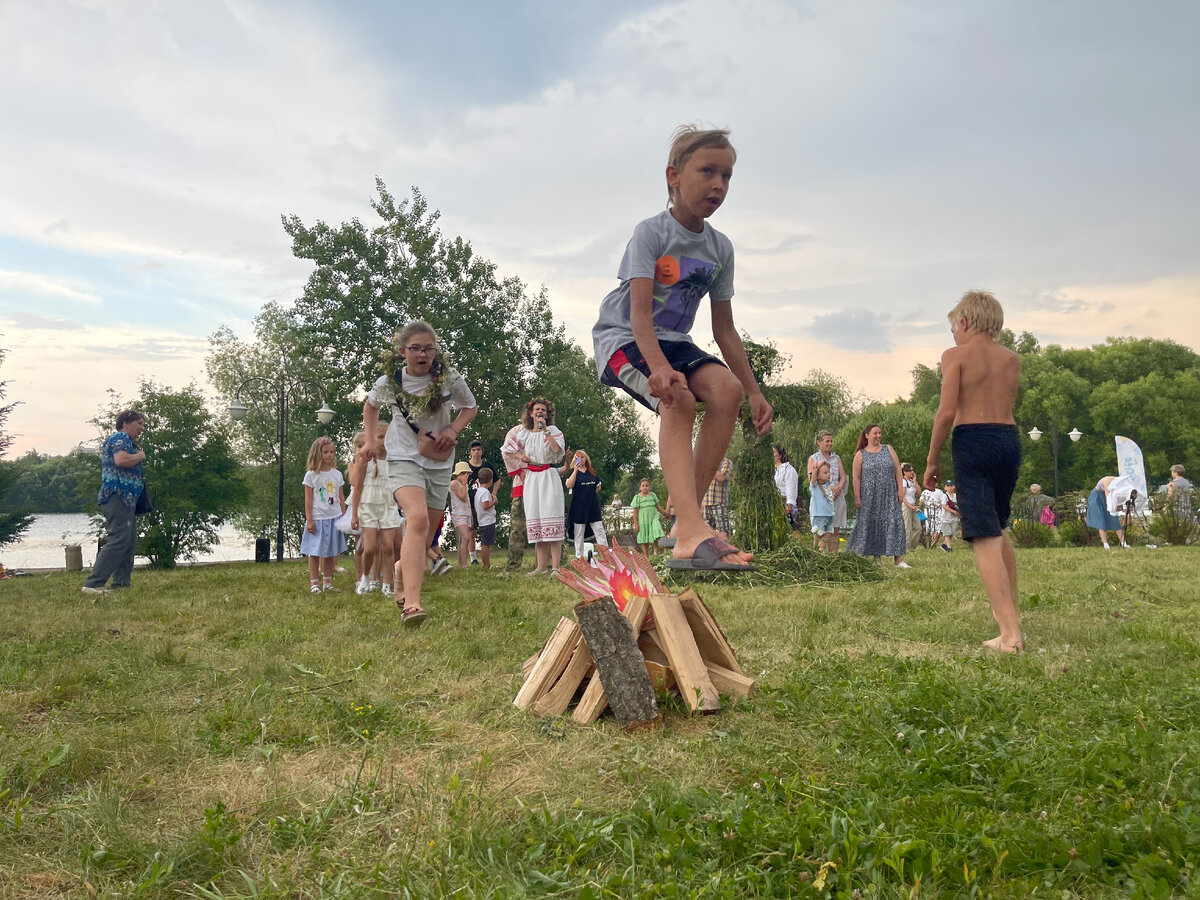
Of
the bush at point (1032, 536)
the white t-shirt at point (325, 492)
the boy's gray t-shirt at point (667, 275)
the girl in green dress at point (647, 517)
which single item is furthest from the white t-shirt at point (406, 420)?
the bush at point (1032, 536)

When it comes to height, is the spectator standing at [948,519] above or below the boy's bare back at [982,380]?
below

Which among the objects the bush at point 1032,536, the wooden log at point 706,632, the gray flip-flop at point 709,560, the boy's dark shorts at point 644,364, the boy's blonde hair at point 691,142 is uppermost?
the boy's blonde hair at point 691,142

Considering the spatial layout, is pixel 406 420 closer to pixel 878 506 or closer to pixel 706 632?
pixel 706 632

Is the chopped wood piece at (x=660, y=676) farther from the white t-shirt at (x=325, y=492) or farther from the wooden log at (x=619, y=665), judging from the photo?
the white t-shirt at (x=325, y=492)

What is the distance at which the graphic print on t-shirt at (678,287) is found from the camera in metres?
3.56

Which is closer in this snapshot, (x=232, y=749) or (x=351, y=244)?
(x=232, y=749)

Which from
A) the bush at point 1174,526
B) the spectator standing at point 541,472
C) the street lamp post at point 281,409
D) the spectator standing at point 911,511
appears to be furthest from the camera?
the street lamp post at point 281,409

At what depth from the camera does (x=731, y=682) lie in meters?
3.61

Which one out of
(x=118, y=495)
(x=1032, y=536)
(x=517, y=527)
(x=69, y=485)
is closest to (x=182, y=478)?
(x=69, y=485)

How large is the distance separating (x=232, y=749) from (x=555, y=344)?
37.7 metres

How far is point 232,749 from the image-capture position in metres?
3.03

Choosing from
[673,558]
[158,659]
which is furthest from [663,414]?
[158,659]

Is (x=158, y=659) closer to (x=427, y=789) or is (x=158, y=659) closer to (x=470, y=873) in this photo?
(x=427, y=789)

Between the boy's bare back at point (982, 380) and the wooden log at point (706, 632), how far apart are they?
2269mm
